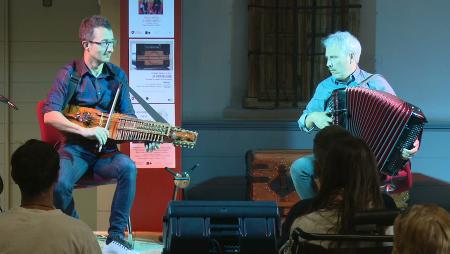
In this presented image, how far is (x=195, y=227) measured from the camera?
9.46 feet

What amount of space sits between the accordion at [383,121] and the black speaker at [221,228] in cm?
131

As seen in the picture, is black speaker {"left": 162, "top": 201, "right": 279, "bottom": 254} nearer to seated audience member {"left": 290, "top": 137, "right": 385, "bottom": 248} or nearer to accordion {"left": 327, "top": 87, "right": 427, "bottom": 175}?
seated audience member {"left": 290, "top": 137, "right": 385, "bottom": 248}

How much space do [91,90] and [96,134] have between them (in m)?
0.32

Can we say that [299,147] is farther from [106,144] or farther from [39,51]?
[39,51]

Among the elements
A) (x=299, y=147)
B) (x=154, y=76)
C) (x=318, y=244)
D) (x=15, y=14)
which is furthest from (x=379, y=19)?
(x=318, y=244)

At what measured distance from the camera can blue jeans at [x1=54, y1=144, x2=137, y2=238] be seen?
402 centimetres

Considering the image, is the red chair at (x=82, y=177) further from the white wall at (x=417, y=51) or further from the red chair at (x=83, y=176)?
the white wall at (x=417, y=51)

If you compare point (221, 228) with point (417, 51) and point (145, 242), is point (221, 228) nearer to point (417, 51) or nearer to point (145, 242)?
point (145, 242)

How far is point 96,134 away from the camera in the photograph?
4.02m

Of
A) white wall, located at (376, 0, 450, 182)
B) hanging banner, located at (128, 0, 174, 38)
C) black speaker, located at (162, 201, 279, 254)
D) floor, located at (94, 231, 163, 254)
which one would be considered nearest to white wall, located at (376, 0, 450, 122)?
white wall, located at (376, 0, 450, 182)

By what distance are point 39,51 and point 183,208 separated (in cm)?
331

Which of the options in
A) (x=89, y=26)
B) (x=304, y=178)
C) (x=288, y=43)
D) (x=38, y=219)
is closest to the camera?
(x=38, y=219)

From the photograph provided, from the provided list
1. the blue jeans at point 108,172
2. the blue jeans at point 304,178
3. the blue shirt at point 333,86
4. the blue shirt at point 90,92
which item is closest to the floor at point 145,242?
the blue jeans at point 108,172

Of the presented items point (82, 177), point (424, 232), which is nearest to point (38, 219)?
point (424, 232)
